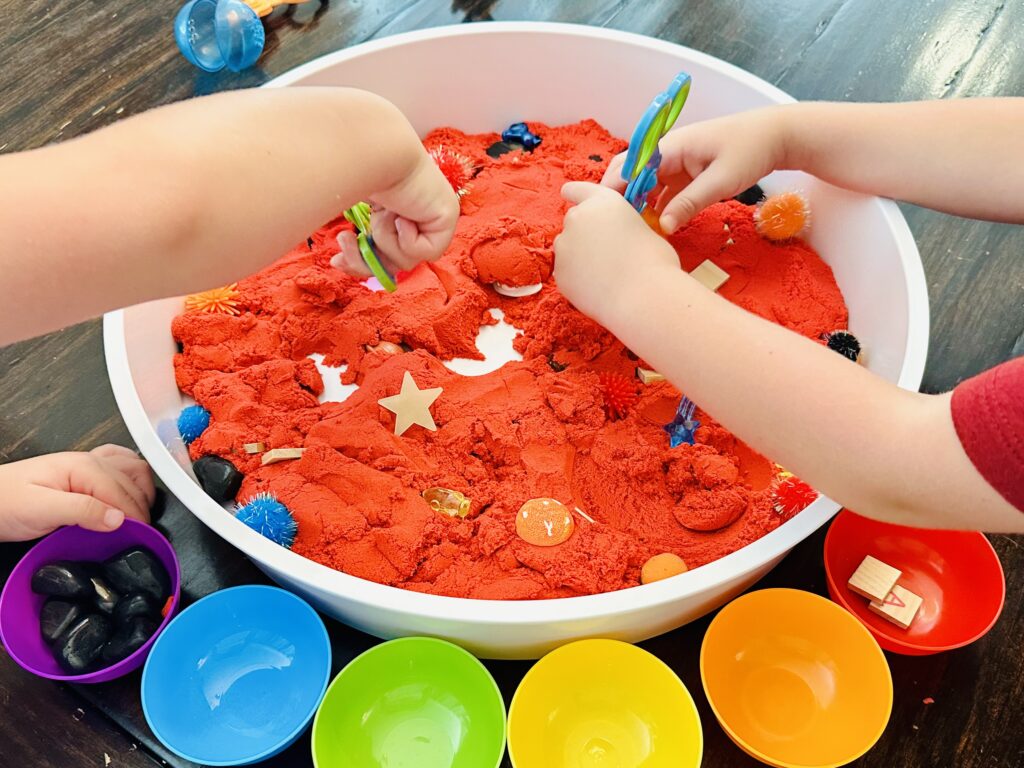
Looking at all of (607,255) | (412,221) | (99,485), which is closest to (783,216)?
(607,255)

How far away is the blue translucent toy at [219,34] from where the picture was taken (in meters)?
1.13

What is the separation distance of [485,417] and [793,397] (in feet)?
1.11

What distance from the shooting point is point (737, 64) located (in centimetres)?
117

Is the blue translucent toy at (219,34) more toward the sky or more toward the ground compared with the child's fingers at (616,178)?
more toward the sky

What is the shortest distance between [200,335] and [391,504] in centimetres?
30

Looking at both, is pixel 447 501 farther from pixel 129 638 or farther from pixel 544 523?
pixel 129 638

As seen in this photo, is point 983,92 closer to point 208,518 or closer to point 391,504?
point 391,504

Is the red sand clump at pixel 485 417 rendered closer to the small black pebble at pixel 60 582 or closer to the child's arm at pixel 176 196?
the small black pebble at pixel 60 582

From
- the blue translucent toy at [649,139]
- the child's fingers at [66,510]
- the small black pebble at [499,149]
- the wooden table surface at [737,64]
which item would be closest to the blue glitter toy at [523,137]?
the small black pebble at [499,149]

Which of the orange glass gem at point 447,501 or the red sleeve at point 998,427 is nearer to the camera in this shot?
the red sleeve at point 998,427

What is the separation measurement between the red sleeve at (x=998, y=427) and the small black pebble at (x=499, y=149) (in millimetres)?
721

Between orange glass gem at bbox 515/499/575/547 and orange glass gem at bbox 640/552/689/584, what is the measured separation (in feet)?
0.25

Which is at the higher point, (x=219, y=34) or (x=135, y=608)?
(x=219, y=34)

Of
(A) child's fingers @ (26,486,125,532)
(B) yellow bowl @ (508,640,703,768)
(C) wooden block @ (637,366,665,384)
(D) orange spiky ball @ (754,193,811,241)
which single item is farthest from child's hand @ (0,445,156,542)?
(D) orange spiky ball @ (754,193,811,241)
